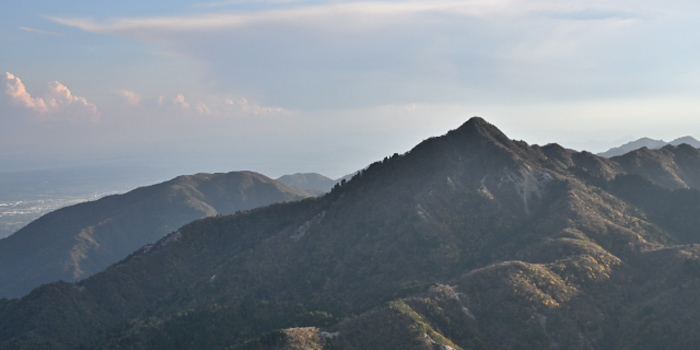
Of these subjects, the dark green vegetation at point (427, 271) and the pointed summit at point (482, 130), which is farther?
the pointed summit at point (482, 130)

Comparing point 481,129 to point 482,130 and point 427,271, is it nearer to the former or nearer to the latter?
point 482,130

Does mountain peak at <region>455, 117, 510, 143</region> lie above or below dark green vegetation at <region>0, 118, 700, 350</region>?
above

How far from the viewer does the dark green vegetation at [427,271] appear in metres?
63.1

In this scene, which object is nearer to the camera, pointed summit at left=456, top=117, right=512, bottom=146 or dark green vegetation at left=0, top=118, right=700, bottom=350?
dark green vegetation at left=0, top=118, right=700, bottom=350

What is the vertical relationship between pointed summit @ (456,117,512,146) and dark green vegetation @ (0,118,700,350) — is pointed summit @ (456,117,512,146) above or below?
above

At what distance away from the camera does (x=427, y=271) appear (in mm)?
80562

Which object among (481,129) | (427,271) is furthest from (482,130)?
(427,271)

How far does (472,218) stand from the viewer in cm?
9125

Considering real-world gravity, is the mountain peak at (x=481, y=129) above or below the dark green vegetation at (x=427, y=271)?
above

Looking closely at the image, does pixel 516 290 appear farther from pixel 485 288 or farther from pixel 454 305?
pixel 454 305

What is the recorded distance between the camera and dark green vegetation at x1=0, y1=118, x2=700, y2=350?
207 ft

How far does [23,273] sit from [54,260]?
35.7 feet

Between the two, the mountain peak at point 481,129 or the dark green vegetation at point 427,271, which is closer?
the dark green vegetation at point 427,271

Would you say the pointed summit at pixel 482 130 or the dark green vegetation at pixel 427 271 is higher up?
the pointed summit at pixel 482 130
